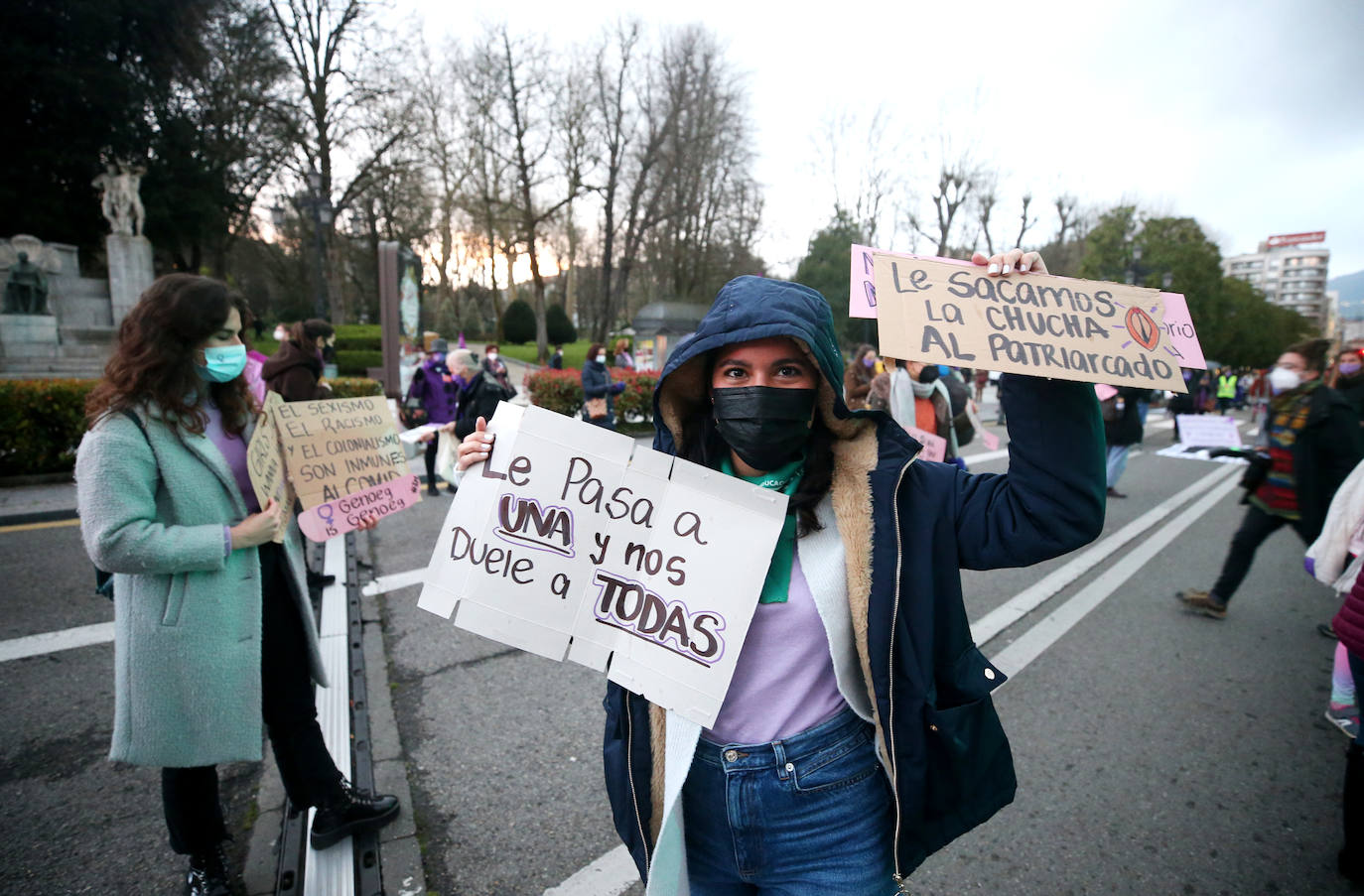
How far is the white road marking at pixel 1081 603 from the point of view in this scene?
4.26 meters

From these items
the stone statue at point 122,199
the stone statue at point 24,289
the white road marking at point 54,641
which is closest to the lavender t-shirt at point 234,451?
the white road marking at point 54,641

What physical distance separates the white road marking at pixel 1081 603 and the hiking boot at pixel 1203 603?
19.1 inches

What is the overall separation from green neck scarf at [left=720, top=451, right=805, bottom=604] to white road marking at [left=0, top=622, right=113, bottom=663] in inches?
181

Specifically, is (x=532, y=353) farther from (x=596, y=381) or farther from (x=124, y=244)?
(x=596, y=381)

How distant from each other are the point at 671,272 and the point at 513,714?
A: 30647 mm

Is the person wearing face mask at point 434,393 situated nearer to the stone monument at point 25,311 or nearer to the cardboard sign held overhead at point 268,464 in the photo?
the cardboard sign held overhead at point 268,464

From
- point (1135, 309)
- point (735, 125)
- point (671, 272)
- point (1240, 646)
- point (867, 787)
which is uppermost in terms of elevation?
point (735, 125)

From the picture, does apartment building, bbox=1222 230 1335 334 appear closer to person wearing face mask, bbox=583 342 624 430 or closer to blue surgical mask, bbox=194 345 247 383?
person wearing face mask, bbox=583 342 624 430

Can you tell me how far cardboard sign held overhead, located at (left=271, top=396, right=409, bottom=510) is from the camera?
249 cm

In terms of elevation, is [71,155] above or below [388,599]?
above

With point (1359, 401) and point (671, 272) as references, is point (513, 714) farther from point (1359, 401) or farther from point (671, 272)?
point (671, 272)

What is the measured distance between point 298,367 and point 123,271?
1959 cm

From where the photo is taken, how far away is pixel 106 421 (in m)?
1.88

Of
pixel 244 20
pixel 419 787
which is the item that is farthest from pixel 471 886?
pixel 244 20
